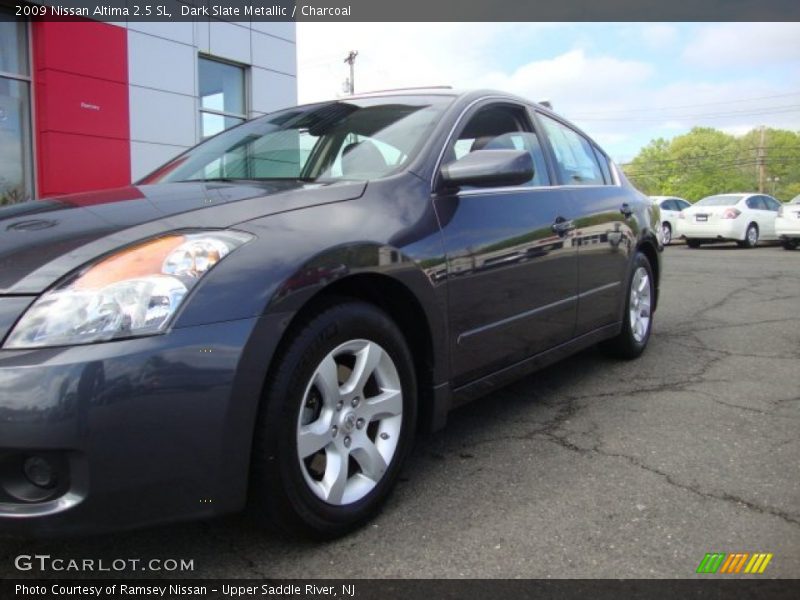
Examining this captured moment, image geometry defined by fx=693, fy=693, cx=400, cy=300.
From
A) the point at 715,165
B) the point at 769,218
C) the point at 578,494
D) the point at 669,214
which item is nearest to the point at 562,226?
the point at 578,494

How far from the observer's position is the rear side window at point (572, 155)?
3805mm

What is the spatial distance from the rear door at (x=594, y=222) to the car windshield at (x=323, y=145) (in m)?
1.02

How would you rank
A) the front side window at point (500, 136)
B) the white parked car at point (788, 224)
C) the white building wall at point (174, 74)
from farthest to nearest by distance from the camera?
the white parked car at point (788, 224), the white building wall at point (174, 74), the front side window at point (500, 136)

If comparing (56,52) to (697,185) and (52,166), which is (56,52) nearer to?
(52,166)

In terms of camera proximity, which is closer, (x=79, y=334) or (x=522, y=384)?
(x=79, y=334)

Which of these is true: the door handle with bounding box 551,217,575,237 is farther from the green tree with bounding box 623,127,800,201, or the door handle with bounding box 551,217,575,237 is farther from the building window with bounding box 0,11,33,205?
the green tree with bounding box 623,127,800,201

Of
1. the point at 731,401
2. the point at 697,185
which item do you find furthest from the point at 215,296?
the point at 697,185

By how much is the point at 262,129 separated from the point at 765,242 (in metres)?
19.9

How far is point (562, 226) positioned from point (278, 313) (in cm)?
193

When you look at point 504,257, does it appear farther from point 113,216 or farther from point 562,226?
point 113,216

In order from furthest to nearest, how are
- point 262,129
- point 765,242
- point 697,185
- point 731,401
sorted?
point 697,185
point 765,242
point 731,401
point 262,129

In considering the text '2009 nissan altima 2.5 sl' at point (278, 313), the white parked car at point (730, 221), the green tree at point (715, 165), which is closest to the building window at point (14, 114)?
the text '2009 nissan altima 2.5 sl' at point (278, 313)

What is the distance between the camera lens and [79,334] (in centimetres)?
173

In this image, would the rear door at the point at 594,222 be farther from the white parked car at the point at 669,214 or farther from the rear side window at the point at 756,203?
the white parked car at the point at 669,214
